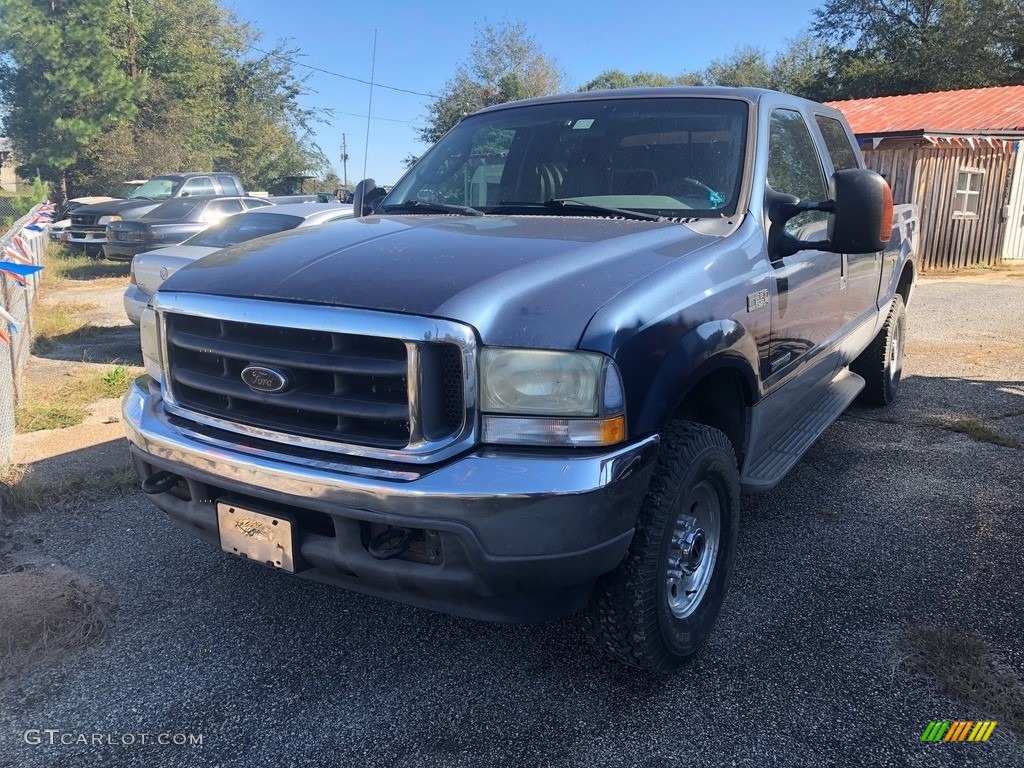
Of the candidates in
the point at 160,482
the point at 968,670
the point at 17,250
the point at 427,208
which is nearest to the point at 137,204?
the point at 17,250

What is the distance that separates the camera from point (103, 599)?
336cm

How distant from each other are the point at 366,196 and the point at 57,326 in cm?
719

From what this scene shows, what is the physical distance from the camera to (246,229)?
8.57 m

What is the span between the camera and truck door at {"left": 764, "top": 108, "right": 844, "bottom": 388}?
3373 millimetres

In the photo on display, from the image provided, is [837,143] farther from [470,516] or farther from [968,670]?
[470,516]

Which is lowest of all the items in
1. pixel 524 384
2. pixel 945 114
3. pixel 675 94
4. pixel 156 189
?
pixel 524 384

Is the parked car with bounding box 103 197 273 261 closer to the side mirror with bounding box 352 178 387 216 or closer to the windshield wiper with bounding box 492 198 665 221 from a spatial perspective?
the side mirror with bounding box 352 178 387 216

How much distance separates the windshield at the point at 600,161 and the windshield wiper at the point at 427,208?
1 cm

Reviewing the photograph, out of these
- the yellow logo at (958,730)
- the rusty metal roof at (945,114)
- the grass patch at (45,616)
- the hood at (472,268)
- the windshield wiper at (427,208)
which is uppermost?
the rusty metal roof at (945,114)

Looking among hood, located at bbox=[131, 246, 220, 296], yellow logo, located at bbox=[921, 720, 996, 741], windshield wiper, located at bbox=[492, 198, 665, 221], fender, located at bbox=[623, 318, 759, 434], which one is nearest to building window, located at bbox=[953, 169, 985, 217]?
hood, located at bbox=[131, 246, 220, 296]

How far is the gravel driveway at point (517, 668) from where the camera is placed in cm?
248

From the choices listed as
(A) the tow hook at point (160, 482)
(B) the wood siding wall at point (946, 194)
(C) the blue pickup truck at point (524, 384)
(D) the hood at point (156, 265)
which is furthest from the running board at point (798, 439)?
(B) the wood siding wall at point (946, 194)

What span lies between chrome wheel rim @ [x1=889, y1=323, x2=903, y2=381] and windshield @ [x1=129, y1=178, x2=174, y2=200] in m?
15.6

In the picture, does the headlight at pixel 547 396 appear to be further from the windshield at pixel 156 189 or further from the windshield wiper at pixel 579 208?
the windshield at pixel 156 189
